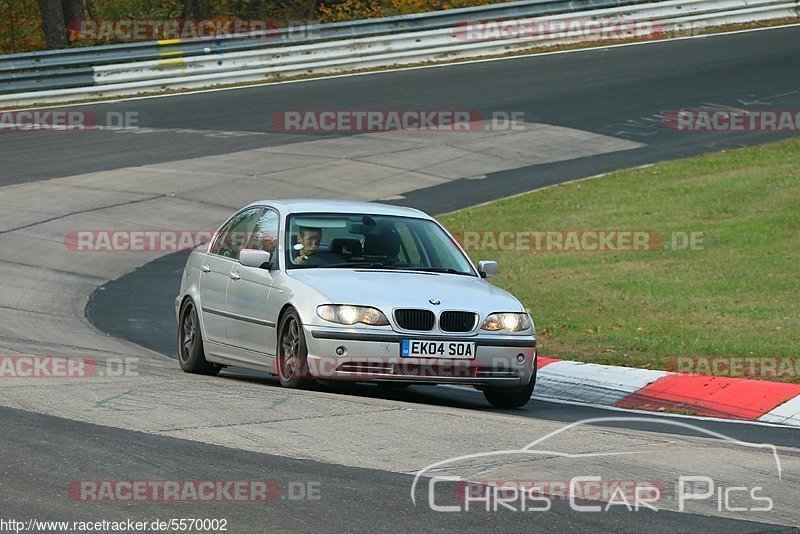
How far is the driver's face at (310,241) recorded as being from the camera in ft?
34.4

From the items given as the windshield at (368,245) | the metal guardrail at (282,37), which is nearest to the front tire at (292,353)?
the windshield at (368,245)

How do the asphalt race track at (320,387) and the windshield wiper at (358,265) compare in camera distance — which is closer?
the asphalt race track at (320,387)

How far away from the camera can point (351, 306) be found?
31.2 ft

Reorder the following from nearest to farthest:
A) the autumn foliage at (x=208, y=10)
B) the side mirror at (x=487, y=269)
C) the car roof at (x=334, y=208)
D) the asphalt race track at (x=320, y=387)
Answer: the asphalt race track at (x=320, y=387)
the side mirror at (x=487, y=269)
the car roof at (x=334, y=208)
the autumn foliage at (x=208, y=10)

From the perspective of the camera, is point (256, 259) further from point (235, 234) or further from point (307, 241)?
point (235, 234)

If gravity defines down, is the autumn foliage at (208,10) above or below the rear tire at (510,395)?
above

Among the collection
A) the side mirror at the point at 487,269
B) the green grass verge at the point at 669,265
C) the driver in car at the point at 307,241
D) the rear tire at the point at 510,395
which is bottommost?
the green grass verge at the point at 669,265

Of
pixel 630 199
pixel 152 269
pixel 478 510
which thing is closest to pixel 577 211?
pixel 630 199

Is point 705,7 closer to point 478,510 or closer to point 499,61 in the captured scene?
point 499,61

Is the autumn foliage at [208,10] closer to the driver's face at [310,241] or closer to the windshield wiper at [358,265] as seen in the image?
the driver's face at [310,241]

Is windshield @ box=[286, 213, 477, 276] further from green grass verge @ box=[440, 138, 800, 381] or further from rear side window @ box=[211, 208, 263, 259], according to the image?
green grass verge @ box=[440, 138, 800, 381]

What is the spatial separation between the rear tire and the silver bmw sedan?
0.01 m

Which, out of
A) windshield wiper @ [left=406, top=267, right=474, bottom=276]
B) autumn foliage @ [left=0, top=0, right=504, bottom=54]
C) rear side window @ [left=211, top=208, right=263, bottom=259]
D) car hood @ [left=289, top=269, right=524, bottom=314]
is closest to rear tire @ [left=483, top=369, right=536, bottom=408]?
car hood @ [left=289, top=269, right=524, bottom=314]

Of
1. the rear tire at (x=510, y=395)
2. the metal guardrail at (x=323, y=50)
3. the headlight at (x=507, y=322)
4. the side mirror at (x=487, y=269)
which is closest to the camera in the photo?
the headlight at (x=507, y=322)
